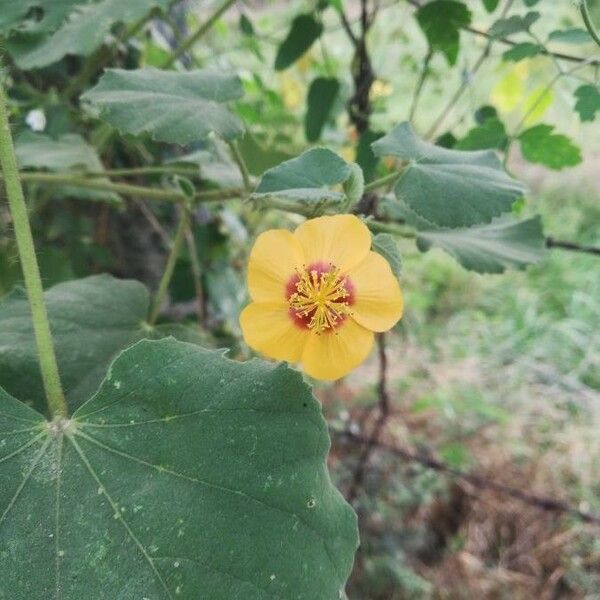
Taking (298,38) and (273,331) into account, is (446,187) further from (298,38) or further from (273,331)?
(298,38)

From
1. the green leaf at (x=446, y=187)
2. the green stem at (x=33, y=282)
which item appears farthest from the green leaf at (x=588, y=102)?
the green stem at (x=33, y=282)

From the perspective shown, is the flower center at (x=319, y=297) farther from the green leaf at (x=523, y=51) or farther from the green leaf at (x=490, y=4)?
Result: the green leaf at (x=490, y=4)

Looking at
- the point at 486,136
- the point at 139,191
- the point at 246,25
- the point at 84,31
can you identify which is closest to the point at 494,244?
the point at 486,136

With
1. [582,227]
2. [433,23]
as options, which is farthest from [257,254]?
[582,227]

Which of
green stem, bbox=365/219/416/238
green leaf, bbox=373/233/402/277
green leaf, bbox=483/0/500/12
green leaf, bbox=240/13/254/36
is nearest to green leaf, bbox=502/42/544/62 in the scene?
green leaf, bbox=483/0/500/12

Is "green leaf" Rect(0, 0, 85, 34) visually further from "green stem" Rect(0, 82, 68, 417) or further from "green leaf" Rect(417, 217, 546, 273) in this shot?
"green leaf" Rect(417, 217, 546, 273)
